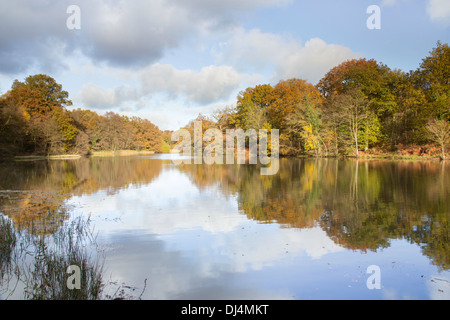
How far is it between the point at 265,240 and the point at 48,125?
4871 cm

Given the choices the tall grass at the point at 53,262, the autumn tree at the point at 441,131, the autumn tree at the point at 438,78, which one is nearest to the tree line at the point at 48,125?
the tall grass at the point at 53,262

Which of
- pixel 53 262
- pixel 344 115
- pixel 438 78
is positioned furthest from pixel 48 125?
pixel 438 78

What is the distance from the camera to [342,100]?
37.9 m

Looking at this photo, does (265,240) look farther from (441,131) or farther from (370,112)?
(370,112)

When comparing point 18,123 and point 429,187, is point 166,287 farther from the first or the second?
point 18,123

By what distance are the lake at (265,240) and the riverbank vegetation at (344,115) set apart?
2595 centimetres

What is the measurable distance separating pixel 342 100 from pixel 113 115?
189ft

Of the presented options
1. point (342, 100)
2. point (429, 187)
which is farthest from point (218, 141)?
point (429, 187)

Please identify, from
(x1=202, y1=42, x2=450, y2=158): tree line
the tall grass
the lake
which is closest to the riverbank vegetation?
(x1=202, y1=42, x2=450, y2=158): tree line

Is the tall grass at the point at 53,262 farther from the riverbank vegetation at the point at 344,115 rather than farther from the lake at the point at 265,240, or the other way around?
the riverbank vegetation at the point at 344,115

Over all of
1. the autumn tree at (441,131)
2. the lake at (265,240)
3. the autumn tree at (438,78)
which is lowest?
the lake at (265,240)

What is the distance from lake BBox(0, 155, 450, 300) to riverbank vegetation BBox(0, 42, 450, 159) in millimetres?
25952

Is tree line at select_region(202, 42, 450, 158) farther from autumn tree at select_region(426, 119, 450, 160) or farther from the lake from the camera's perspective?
the lake

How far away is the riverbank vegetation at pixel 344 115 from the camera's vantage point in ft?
116
